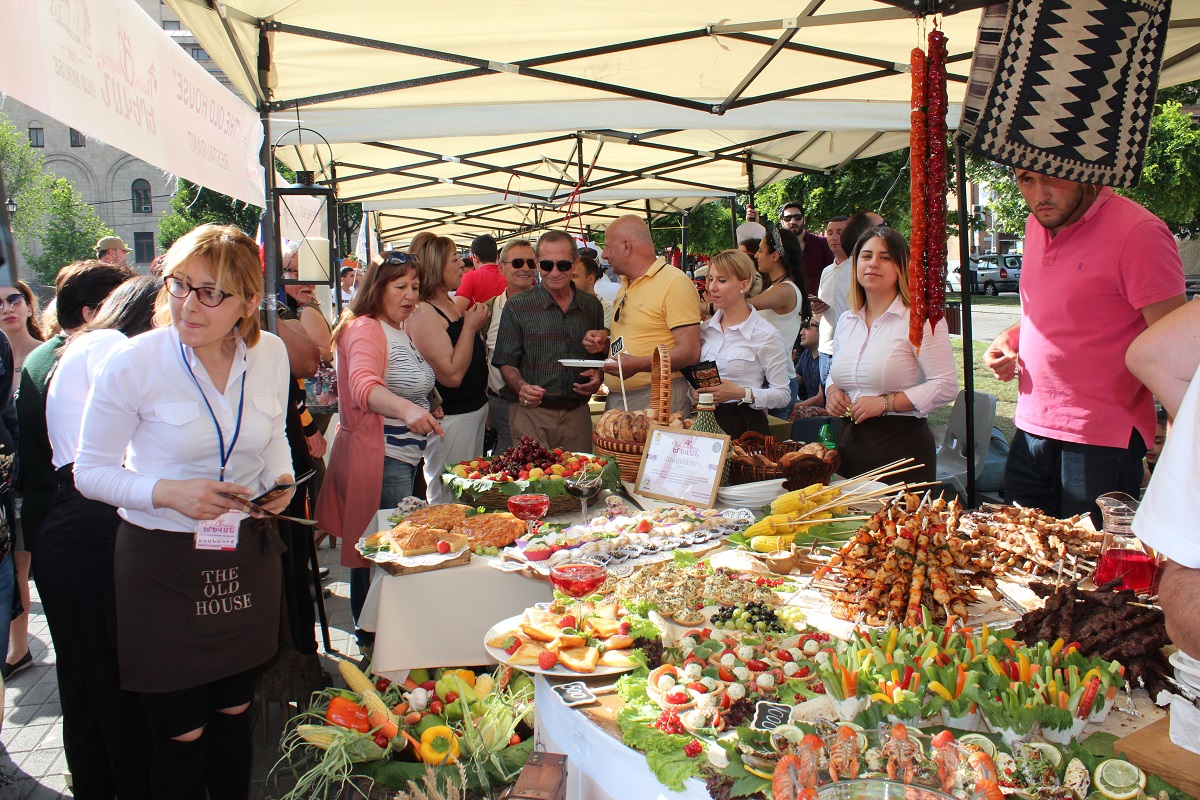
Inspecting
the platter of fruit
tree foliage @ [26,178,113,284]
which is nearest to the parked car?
the platter of fruit

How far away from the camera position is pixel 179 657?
2293 mm

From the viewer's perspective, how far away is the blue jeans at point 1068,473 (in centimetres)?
312

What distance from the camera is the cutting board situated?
4.70 feet

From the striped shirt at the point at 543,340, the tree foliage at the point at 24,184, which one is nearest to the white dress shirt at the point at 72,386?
the striped shirt at the point at 543,340

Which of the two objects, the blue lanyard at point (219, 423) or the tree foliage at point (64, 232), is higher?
the tree foliage at point (64, 232)

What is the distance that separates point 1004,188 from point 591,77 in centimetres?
1357

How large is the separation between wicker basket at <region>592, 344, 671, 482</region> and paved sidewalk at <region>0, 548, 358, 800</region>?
175 cm

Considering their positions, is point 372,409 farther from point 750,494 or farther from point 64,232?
point 64,232

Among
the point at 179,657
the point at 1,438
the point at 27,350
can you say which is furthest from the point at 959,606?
the point at 27,350

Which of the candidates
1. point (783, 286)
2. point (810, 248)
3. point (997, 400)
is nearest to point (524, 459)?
point (783, 286)

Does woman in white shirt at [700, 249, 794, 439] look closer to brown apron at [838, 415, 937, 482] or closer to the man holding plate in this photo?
brown apron at [838, 415, 937, 482]

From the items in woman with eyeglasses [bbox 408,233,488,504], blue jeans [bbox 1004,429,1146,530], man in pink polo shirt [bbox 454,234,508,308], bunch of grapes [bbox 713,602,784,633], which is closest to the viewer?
bunch of grapes [bbox 713,602,784,633]

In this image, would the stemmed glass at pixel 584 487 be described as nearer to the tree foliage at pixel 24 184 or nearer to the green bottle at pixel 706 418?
the green bottle at pixel 706 418

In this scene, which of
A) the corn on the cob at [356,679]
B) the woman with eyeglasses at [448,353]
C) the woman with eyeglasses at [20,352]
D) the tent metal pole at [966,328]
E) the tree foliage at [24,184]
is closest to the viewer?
the corn on the cob at [356,679]
